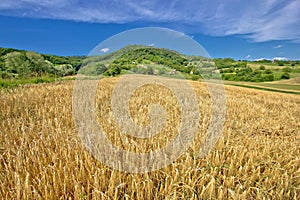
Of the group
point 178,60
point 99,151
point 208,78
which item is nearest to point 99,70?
point 178,60

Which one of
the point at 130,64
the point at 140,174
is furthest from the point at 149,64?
the point at 140,174

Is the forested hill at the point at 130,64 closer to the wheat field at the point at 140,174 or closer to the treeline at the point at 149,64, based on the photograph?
the treeline at the point at 149,64

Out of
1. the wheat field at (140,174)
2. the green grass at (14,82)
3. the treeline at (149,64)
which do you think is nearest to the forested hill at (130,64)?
the treeline at (149,64)

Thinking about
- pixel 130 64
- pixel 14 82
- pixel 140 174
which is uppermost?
pixel 130 64

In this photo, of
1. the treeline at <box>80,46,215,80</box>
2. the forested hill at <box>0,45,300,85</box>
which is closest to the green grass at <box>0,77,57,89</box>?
the forested hill at <box>0,45,300,85</box>

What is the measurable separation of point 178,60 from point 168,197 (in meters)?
9.84

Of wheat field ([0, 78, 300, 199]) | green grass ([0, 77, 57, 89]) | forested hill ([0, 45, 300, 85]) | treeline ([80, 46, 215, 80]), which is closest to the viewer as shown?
wheat field ([0, 78, 300, 199])

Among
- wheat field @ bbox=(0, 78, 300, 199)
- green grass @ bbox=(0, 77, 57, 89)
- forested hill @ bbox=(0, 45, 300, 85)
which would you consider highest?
forested hill @ bbox=(0, 45, 300, 85)

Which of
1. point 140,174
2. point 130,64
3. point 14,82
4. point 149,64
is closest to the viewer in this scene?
point 140,174

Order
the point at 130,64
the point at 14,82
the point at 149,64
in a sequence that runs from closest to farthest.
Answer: the point at 14,82, the point at 130,64, the point at 149,64

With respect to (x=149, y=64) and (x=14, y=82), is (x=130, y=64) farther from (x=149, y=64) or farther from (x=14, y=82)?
(x=14, y=82)

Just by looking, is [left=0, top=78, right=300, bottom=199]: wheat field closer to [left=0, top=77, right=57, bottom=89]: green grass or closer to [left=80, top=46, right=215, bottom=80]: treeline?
[left=0, top=77, right=57, bottom=89]: green grass

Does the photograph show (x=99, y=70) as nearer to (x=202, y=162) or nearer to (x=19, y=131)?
(x=19, y=131)

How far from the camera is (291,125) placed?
436 cm
